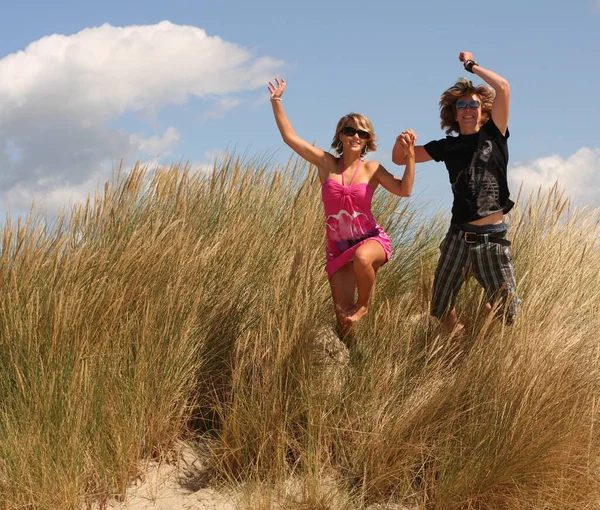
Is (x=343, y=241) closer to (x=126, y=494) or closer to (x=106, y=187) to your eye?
(x=126, y=494)

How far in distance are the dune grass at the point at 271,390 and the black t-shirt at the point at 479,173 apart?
728 mm

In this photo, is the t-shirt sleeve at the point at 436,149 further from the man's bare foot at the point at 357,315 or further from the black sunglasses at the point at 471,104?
the man's bare foot at the point at 357,315

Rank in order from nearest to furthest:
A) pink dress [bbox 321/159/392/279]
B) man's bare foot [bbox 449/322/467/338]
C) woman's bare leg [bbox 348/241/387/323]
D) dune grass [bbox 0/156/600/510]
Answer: dune grass [bbox 0/156/600/510] < woman's bare leg [bbox 348/241/387/323] < pink dress [bbox 321/159/392/279] < man's bare foot [bbox 449/322/467/338]

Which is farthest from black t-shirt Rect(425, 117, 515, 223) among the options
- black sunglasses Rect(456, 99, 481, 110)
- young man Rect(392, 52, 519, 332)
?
black sunglasses Rect(456, 99, 481, 110)

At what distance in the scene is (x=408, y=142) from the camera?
185 inches

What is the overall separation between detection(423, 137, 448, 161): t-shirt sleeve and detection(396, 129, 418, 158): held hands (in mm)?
171

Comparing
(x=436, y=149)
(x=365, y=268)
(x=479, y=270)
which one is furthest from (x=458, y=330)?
(x=436, y=149)

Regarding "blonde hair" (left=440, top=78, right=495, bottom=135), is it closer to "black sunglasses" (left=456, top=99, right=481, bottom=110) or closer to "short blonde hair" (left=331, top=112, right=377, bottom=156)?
"black sunglasses" (left=456, top=99, right=481, bottom=110)

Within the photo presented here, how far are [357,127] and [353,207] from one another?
51 cm

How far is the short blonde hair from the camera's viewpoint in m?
4.85

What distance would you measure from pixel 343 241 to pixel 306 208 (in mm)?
1940

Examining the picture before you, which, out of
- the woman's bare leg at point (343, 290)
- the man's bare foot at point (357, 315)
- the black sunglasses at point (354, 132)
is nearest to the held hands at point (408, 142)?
the black sunglasses at point (354, 132)

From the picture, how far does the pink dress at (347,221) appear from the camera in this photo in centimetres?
471

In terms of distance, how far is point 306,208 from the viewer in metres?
6.68
